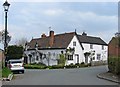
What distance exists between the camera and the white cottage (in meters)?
66.4

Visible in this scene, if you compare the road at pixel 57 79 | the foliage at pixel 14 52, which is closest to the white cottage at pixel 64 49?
the foliage at pixel 14 52

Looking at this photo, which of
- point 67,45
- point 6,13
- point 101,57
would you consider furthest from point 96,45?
point 6,13

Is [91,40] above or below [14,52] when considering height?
above

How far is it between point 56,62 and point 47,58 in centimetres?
327

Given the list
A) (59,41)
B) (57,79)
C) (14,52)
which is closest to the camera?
(57,79)

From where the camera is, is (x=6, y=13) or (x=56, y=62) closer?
(x=6, y=13)

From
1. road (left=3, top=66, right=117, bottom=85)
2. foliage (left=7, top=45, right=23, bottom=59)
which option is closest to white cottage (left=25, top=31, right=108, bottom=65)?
foliage (left=7, top=45, right=23, bottom=59)

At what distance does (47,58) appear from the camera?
223 feet

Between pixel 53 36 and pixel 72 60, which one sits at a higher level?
pixel 53 36

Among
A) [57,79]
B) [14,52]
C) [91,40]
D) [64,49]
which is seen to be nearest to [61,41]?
[64,49]

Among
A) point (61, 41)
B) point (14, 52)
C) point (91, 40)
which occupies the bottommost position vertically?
point (14, 52)

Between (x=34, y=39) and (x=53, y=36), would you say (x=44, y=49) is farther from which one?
(x=34, y=39)

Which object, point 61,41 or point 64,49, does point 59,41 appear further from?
point 64,49

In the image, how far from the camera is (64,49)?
6569 cm
